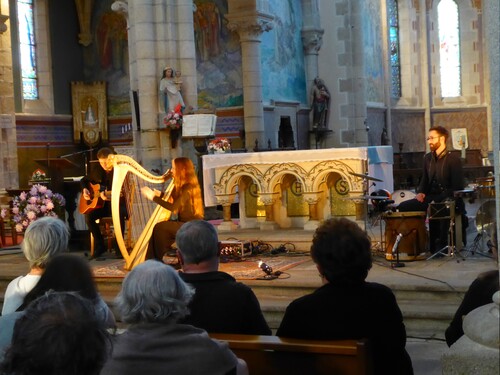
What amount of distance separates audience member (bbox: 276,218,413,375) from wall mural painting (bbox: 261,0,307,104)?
15.5m

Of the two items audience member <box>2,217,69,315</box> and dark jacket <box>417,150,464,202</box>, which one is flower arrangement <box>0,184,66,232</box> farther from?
audience member <box>2,217,69,315</box>

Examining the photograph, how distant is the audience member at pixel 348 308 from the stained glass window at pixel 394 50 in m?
23.5

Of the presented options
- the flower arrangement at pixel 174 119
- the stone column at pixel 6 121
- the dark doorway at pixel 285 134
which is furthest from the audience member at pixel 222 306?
the dark doorway at pixel 285 134

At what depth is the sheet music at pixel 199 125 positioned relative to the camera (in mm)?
11867

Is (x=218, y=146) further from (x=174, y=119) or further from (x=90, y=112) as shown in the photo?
(x=90, y=112)

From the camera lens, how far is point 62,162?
37.8 feet

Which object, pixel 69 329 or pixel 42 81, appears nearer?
pixel 69 329

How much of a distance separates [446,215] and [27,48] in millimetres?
13928

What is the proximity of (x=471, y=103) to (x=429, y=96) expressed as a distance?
1285 millimetres

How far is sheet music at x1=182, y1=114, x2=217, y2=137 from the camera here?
11.9m

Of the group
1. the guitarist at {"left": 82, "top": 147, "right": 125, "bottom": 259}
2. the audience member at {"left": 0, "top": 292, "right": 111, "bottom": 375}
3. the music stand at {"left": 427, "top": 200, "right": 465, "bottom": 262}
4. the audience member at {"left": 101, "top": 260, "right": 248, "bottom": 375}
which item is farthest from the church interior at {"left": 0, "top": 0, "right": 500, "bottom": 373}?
the audience member at {"left": 0, "top": 292, "right": 111, "bottom": 375}

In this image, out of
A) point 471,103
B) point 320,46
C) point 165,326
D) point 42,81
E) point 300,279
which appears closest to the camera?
point 165,326

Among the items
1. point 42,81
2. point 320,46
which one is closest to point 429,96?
point 320,46

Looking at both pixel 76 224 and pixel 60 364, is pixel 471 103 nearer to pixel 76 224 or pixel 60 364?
pixel 76 224
